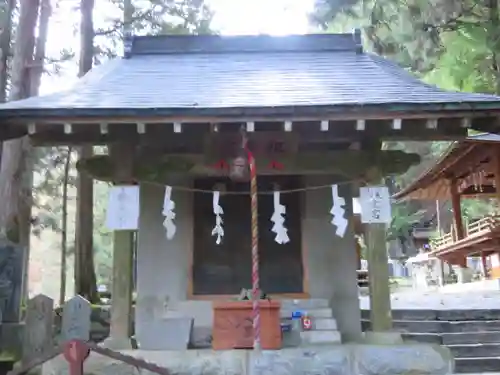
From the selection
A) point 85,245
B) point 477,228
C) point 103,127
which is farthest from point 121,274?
point 477,228

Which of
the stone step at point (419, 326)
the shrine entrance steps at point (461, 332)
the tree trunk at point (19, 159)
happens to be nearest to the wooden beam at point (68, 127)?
the tree trunk at point (19, 159)

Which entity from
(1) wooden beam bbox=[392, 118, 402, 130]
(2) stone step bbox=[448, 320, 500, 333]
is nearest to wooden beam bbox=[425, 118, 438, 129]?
(1) wooden beam bbox=[392, 118, 402, 130]

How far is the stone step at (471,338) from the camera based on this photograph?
8.42 meters

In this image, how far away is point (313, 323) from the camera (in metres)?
7.60

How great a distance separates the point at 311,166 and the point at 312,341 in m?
2.35

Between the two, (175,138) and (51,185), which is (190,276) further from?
(51,185)

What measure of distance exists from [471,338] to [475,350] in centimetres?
42

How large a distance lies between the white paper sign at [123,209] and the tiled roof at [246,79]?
1169mm

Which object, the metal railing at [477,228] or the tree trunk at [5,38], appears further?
the metal railing at [477,228]

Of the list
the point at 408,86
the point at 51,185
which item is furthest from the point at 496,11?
the point at 51,185

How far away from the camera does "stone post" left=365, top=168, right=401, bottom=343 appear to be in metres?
7.08

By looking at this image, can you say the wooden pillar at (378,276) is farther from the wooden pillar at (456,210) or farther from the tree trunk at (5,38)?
the wooden pillar at (456,210)

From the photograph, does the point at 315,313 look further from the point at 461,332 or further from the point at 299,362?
the point at 461,332

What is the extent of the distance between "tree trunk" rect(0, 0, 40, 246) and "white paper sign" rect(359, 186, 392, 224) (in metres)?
7.17
